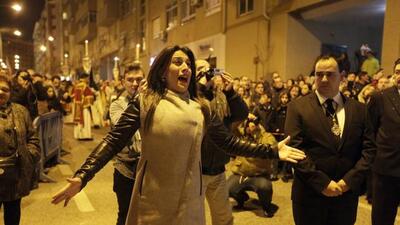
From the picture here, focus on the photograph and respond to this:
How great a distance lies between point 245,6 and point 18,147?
45.0ft

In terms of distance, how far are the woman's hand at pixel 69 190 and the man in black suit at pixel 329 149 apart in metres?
1.59

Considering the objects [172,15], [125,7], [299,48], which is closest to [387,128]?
[299,48]

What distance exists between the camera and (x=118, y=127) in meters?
2.46

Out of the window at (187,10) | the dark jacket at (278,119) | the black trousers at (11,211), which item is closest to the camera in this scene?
the black trousers at (11,211)

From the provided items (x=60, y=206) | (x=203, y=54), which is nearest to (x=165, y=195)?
(x=60, y=206)

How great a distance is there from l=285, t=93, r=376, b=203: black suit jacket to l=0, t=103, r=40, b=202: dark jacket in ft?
8.13

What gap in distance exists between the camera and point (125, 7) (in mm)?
32531

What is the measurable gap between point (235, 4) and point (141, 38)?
1359 cm

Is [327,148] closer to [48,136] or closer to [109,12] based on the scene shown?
[48,136]

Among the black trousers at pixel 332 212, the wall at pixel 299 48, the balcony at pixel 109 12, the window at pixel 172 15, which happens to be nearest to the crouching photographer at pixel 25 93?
the black trousers at pixel 332 212

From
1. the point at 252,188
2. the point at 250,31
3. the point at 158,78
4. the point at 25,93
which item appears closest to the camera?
the point at 158,78

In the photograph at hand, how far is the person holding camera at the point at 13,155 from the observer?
12.2 ft

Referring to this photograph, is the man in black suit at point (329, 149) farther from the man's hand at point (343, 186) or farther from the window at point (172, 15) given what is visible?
the window at point (172, 15)

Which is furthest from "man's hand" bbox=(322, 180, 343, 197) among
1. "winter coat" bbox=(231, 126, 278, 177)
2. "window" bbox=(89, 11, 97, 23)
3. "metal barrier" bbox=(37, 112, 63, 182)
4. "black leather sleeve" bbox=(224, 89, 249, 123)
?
"window" bbox=(89, 11, 97, 23)
